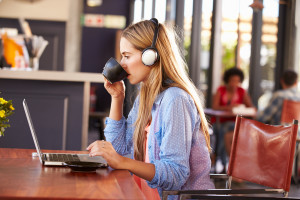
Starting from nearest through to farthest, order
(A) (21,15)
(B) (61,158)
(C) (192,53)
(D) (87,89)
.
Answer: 1. (B) (61,158)
2. (D) (87,89)
3. (A) (21,15)
4. (C) (192,53)

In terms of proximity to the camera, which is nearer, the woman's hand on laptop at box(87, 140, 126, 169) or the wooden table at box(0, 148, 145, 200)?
the wooden table at box(0, 148, 145, 200)

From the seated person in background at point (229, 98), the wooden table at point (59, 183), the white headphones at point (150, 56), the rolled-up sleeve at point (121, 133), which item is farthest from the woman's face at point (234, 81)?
the wooden table at point (59, 183)

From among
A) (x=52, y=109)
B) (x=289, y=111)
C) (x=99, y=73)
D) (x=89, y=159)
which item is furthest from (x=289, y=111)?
(x=89, y=159)

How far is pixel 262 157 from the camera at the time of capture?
1.78m

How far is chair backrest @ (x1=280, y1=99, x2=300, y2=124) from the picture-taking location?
468 cm

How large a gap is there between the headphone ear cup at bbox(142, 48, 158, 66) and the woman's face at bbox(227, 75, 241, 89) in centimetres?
431

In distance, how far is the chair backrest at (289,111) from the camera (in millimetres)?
4684

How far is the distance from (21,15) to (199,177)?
447 cm

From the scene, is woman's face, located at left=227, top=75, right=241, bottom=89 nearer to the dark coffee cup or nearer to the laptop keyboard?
the dark coffee cup

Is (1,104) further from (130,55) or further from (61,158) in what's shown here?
(130,55)

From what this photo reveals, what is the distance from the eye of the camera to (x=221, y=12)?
6.42 metres

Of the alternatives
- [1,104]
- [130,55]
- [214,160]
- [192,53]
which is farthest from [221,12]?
[1,104]

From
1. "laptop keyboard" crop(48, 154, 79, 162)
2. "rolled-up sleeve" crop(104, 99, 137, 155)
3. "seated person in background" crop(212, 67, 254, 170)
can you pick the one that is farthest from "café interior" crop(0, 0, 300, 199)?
"rolled-up sleeve" crop(104, 99, 137, 155)

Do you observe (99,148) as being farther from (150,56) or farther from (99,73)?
(99,73)
